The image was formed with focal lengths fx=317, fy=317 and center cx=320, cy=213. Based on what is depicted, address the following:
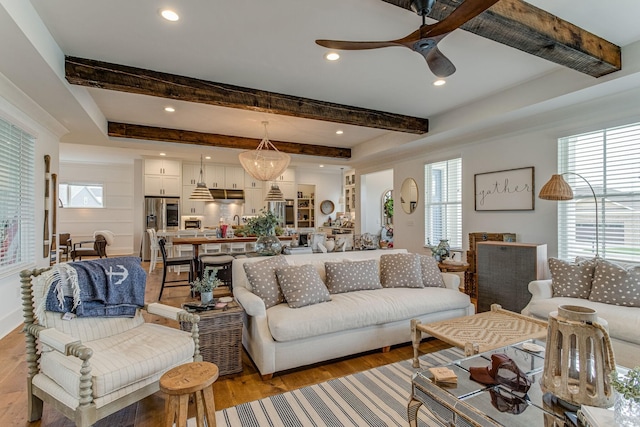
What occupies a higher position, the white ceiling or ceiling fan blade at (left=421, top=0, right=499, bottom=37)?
the white ceiling

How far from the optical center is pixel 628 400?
110cm

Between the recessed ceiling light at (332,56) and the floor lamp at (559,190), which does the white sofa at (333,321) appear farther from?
the recessed ceiling light at (332,56)

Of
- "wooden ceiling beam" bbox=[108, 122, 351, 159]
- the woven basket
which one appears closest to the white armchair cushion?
the woven basket

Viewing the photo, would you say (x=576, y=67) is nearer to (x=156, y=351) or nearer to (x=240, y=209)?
(x=156, y=351)

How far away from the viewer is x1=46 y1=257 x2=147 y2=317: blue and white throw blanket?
201cm

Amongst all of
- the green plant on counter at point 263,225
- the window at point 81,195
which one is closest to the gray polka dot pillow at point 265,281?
the green plant on counter at point 263,225

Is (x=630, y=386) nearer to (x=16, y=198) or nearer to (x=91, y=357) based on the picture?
(x=91, y=357)

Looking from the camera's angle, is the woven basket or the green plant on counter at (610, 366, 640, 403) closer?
the green plant on counter at (610, 366, 640, 403)

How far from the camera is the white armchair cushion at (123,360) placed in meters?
1.63

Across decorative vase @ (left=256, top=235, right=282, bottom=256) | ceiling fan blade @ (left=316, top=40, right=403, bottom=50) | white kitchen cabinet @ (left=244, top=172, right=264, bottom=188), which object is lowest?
decorative vase @ (left=256, top=235, right=282, bottom=256)

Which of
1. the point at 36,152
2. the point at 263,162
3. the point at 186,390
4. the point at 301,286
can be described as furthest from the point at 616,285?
the point at 36,152

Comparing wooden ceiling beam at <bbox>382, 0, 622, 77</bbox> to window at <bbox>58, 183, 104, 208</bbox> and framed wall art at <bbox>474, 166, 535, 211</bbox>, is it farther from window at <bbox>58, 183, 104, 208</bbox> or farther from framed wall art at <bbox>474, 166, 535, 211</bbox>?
window at <bbox>58, 183, 104, 208</bbox>

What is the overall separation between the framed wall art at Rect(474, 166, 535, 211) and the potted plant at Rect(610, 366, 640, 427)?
11.8 feet

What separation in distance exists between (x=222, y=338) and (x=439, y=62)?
2631mm
